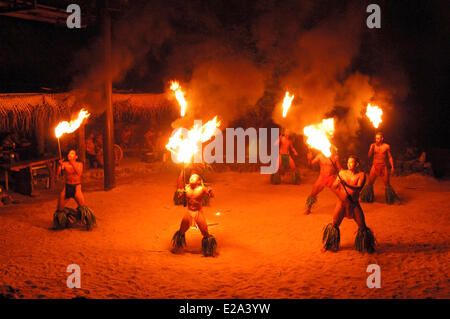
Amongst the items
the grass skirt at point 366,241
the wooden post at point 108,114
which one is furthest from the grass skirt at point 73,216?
the grass skirt at point 366,241

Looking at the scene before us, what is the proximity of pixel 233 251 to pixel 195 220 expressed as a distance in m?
0.93

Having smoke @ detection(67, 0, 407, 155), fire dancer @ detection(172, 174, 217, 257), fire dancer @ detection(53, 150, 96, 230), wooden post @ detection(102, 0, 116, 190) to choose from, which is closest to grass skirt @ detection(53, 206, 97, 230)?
fire dancer @ detection(53, 150, 96, 230)

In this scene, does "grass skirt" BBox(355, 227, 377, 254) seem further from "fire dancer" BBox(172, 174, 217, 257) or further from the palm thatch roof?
the palm thatch roof

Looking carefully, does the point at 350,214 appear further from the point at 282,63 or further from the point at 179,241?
→ the point at 282,63

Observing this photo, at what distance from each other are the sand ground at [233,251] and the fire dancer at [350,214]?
0.60 feet

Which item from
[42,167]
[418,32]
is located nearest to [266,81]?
[418,32]

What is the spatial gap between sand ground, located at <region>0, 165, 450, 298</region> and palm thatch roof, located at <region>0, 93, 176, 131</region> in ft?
7.69

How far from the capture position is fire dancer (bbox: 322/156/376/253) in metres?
7.52

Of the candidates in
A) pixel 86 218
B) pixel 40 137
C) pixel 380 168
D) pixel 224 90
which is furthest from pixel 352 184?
pixel 40 137

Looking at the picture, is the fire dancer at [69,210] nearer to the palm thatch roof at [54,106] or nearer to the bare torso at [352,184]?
the palm thatch roof at [54,106]

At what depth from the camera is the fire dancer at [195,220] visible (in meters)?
7.56

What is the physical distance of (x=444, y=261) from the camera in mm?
7129

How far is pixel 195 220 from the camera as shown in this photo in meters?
7.56
